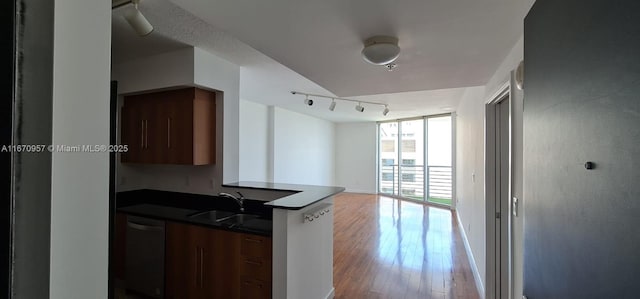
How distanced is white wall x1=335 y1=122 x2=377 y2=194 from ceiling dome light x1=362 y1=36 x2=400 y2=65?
743 centimetres

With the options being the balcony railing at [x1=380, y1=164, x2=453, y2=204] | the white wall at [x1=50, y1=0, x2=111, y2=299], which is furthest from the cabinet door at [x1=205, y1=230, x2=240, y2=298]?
the balcony railing at [x1=380, y1=164, x2=453, y2=204]

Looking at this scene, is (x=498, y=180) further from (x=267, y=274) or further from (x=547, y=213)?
(x=267, y=274)

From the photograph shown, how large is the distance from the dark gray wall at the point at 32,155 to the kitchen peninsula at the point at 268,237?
1572 millimetres

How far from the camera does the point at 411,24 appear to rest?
4.56 feet

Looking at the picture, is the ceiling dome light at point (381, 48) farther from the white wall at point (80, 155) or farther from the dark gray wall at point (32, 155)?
the dark gray wall at point (32, 155)

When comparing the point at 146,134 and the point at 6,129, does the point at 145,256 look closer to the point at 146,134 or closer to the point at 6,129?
the point at 146,134

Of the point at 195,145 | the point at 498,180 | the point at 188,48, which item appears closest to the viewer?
the point at 498,180

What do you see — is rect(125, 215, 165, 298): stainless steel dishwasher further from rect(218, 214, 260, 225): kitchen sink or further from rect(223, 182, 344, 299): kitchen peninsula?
rect(223, 182, 344, 299): kitchen peninsula

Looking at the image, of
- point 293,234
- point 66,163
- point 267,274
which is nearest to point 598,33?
point 66,163

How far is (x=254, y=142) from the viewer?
5.54 m

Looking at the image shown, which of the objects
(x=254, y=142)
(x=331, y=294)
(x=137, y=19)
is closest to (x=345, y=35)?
(x=137, y=19)

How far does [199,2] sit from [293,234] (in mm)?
1557

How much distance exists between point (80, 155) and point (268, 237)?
67.4 inches

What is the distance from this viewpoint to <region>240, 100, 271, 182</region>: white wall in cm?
521
